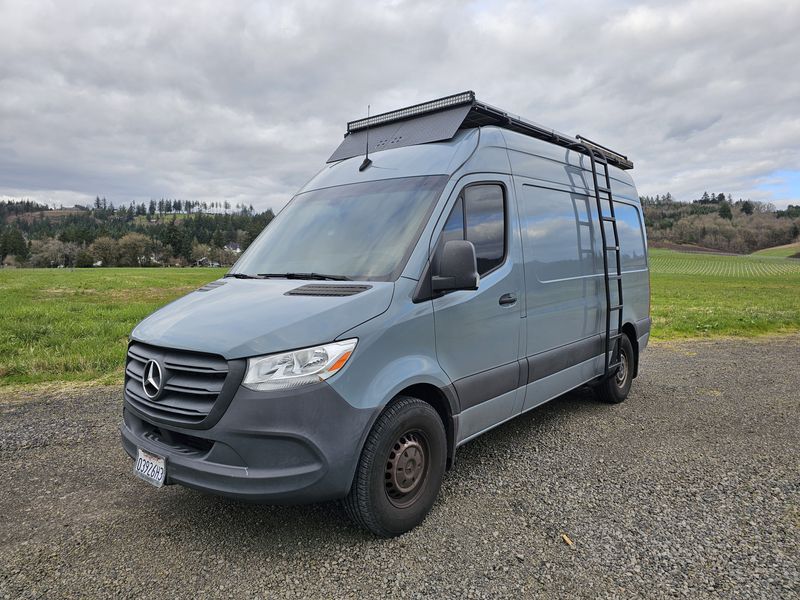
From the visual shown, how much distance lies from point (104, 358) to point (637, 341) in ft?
24.3

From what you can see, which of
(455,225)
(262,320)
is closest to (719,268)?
(455,225)

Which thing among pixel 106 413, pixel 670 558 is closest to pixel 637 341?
pixel 670 558

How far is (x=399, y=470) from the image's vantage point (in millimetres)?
3094

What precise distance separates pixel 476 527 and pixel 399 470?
638 millimetres

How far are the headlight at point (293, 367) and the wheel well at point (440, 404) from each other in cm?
73

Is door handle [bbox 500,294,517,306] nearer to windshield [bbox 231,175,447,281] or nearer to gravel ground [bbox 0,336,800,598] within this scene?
windshield [bbox 231,175,447,281]

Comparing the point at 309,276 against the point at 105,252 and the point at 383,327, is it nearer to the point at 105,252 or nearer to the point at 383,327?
the point at 383,327

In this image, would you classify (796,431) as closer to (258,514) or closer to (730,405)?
(730,405)

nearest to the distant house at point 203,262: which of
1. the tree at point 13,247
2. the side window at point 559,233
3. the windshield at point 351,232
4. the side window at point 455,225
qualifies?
the tree at point 13,247

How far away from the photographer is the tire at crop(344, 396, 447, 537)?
2883mm

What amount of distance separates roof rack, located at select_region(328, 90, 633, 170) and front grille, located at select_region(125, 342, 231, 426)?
2.37 metres

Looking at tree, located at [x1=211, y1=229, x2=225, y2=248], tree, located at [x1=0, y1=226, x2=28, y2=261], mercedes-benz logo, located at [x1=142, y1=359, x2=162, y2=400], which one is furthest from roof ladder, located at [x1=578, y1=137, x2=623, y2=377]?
tree, located at [x1=0, y1=226, x2=28, y2=261]

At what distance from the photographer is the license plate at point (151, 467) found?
113 inches

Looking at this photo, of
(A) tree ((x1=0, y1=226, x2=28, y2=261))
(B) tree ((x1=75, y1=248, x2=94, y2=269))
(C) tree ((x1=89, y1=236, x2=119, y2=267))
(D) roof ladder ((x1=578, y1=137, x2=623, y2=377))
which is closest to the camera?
(D) roof ladder ((x1=578, y1=137, x2=623, y2=377))
